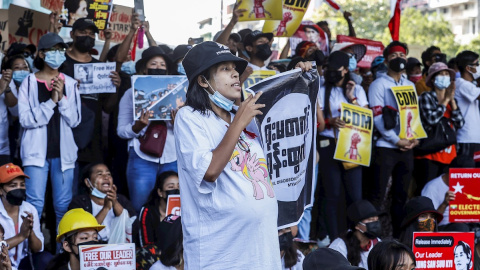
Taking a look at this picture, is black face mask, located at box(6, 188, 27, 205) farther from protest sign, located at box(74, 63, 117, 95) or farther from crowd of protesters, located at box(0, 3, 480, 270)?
protest sign, located at box(74, 63, 117, 95)

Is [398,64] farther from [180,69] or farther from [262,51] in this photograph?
[180,69]

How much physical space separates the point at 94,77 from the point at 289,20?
9.97 feet

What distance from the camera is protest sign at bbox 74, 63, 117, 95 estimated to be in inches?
334

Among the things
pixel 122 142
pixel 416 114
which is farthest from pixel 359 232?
pixel 122 142

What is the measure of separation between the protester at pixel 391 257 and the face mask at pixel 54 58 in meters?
3.83

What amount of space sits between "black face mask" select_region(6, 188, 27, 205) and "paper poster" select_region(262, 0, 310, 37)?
13.4 feet

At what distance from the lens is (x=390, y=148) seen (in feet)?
31.2

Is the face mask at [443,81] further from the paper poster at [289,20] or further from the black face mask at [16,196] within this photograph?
the black face mask at [16,196]

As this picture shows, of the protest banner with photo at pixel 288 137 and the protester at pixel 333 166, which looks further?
the protester at pixel 333 166

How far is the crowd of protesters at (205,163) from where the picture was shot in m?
4.18

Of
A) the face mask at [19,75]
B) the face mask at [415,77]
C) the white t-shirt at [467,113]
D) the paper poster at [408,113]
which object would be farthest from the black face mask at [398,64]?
the face mask at [19,75]

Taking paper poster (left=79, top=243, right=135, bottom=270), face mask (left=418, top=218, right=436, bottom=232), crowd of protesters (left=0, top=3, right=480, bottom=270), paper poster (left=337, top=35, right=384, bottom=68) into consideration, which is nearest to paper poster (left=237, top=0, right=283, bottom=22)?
crowd of protesters (left=0, top=3, right=480, bottom=270)

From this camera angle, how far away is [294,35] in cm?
1138

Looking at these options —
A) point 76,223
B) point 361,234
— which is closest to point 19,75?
point 76,223
